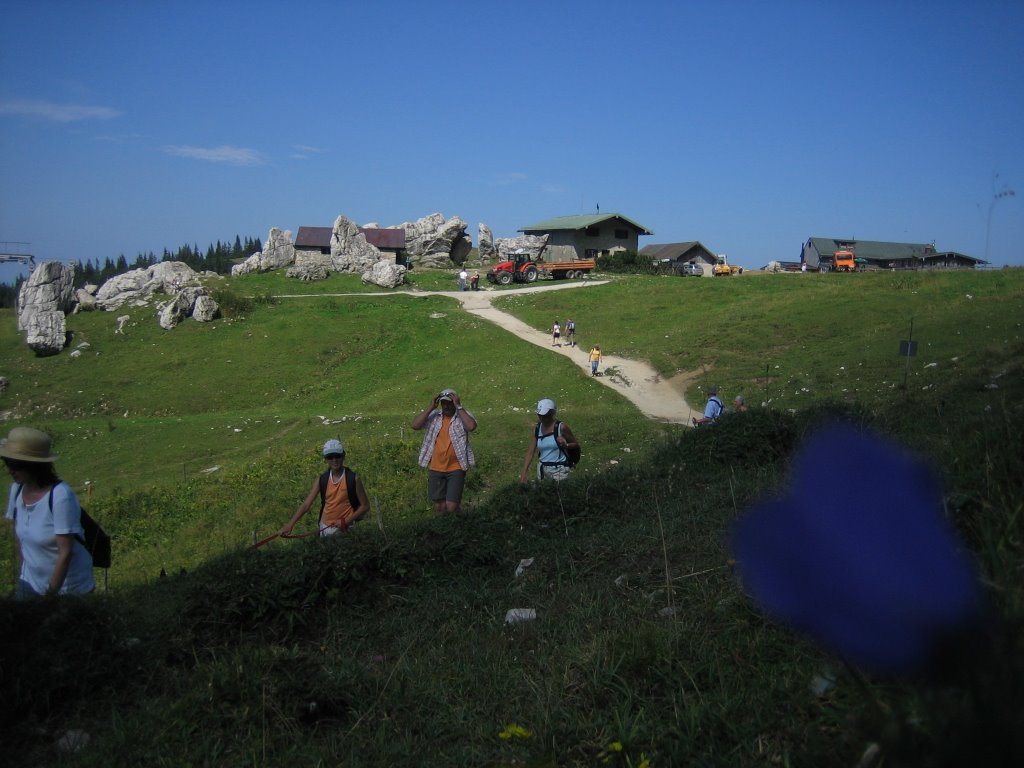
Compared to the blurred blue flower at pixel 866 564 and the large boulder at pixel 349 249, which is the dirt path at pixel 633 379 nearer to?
the blurred blue flower at pixel 866 564

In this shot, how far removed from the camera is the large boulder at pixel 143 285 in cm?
4338

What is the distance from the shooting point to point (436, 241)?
58.7 meters

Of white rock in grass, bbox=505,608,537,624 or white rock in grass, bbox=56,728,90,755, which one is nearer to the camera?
white rock in grass, bbox=56,728,90,755

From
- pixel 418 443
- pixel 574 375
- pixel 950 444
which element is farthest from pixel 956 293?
pixel 950 444

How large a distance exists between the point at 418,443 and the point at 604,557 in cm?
1062

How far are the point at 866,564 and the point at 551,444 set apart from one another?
6.82m

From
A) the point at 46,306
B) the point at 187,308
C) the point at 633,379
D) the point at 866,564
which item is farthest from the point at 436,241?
the point at 866,564

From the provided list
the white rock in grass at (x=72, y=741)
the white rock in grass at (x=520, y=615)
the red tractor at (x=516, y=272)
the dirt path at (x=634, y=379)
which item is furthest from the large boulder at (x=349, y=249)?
the white rock in grass at (x=72, y=741)

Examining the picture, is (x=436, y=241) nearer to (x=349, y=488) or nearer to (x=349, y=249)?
(x=349, y=249)

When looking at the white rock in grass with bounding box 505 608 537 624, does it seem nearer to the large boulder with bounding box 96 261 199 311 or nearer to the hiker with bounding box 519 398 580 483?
the hiker with bounding box 519 398 580 483

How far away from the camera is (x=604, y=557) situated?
5.76 meters

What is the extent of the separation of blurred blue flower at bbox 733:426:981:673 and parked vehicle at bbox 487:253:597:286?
153 ft

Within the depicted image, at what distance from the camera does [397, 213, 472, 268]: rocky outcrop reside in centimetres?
5847

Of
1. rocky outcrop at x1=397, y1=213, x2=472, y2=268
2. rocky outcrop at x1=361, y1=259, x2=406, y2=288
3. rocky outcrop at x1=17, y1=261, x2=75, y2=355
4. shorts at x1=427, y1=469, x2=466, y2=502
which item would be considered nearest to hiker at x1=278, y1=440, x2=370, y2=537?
shorts at x1=427, y1=469, x2=466, y2=502
